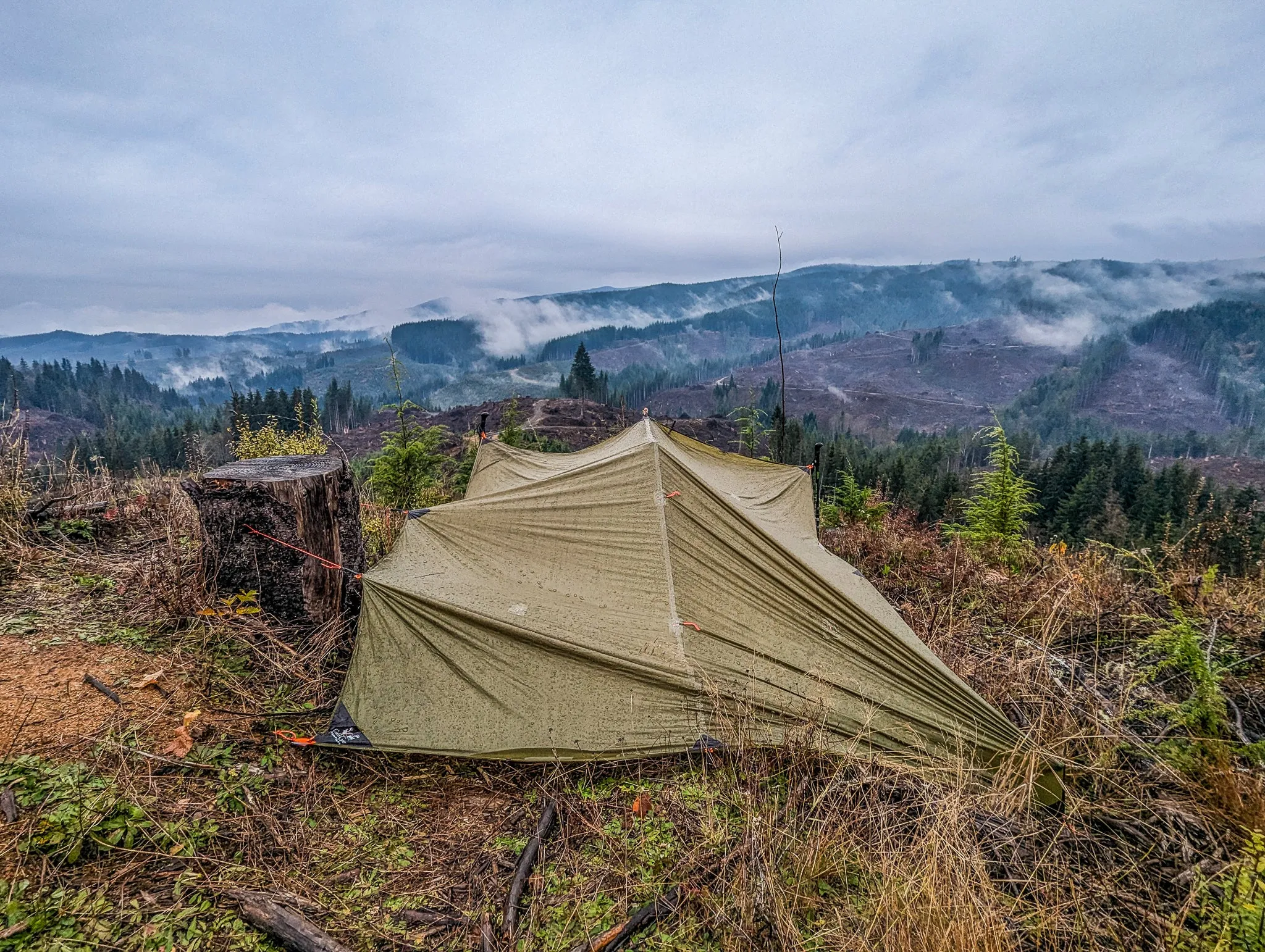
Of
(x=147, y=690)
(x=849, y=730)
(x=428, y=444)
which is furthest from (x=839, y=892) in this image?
(x=428, y=444)

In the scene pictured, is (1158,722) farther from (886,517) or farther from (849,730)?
(886,517)

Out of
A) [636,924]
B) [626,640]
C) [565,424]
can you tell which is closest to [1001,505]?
[626,640]

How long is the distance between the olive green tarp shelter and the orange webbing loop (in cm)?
11

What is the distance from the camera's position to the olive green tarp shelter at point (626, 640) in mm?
3695

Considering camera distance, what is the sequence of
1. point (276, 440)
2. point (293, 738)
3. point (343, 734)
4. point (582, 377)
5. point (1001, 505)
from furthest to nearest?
1. point (582, 377)
2. point (276, 440)
3. point (1001, 505)
4. point (343, 734)
5. point (293, 738)

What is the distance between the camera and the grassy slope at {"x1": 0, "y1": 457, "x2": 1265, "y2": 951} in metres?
2.45

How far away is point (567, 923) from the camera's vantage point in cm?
263

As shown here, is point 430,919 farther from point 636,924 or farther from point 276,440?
point 276,440

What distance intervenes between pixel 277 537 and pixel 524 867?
301 cm

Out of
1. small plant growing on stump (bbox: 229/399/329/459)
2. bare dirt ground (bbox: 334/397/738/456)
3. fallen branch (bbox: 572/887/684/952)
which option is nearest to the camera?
fallen branch (bbox: 572/887/684/952)

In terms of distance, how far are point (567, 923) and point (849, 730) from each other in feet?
6.78

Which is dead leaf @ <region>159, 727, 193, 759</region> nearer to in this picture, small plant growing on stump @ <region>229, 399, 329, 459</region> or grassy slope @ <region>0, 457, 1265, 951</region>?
grassy slope @ <region>0, 457, 1265, 951</region>

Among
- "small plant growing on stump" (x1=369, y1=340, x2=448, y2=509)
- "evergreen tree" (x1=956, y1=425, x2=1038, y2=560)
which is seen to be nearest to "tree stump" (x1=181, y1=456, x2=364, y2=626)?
"small plant growing on stump" (x1=369, y1=340, x2=448, y2=509)

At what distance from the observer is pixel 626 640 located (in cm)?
401
